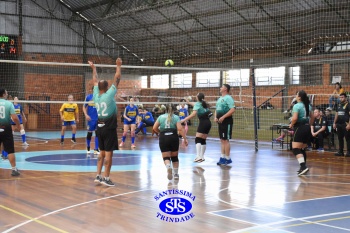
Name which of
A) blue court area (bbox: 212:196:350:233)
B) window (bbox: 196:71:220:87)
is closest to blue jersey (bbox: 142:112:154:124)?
window (bbox: 196:71:220:87)

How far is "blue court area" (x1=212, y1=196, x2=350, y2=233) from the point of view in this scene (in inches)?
200

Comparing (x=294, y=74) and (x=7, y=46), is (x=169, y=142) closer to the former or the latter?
(x=7, y=46)

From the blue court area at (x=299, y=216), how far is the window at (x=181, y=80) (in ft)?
76.2

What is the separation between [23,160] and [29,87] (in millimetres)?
17627

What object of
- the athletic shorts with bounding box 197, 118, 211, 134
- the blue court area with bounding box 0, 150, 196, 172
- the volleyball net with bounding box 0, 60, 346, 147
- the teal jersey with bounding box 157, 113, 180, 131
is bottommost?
the blue court area with bounding box 0, 150, 196, 172

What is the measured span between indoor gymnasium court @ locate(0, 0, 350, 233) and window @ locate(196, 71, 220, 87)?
0.42 ft

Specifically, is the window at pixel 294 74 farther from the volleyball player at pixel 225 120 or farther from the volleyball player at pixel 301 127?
the volleyball player at pixel 301 127

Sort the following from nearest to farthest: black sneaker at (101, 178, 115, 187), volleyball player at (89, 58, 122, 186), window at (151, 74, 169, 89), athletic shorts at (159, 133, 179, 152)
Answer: volleyball player at (89, 58, 122, 186), black sneaker at (101, 178, 115, 187), athletic shorts at (159, 133, 179, 152), window at (151, 74, 169, 89)

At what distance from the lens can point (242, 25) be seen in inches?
1126

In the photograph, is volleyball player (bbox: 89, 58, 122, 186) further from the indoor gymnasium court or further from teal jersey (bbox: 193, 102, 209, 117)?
teal jersey (bbox: 193, 102, 209, 117)

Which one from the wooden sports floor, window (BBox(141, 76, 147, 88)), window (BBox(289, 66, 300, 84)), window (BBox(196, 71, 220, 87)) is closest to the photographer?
the wooden sports floor

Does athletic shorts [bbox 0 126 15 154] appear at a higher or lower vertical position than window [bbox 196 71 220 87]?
lower

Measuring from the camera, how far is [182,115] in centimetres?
1995

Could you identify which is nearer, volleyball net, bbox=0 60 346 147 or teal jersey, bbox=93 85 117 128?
teal jersey, bbox=93 85 117 128
